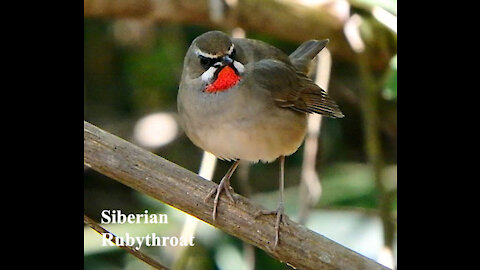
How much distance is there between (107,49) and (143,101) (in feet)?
1.39

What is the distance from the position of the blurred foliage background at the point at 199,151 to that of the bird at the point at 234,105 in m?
0.88

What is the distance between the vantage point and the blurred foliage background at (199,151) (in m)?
4.36

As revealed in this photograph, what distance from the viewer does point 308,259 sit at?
2918mm

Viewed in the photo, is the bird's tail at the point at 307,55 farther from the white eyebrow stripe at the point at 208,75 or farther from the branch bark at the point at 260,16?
the white eyebrow stripe at the point at 208,75

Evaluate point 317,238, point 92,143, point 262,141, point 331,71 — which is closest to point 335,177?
point 331,71

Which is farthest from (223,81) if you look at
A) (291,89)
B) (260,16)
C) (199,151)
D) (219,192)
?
(199,151)

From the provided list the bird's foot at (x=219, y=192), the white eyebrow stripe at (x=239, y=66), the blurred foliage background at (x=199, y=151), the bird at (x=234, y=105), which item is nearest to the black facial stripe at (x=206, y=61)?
the bird at (x=234, y=105)

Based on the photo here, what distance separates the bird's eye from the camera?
134 inches

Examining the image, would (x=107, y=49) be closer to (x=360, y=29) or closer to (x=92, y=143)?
(x=360, y=29)

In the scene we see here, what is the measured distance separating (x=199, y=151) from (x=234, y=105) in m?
1.72

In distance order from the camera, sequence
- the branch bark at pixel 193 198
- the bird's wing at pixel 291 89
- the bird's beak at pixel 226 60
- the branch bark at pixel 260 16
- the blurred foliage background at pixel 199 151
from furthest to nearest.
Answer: the branch bark at pixel 260 16, the blurred foliage background at pixel 199 151, the bird's wing at pixel 291 89, the bird's beak at pixel 226 60, the branch bark at pixel 193 198

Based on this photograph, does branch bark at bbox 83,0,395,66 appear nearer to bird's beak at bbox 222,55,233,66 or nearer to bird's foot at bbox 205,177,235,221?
bird's beak at bbox 222,55,233,66

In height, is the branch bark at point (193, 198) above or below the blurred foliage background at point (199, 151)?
above

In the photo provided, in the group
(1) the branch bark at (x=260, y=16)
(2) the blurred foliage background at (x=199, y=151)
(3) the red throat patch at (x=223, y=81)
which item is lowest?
(2) the blurred foliage background at (x=199, y=151)
